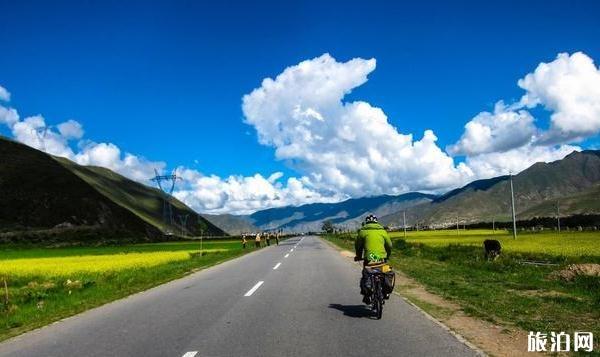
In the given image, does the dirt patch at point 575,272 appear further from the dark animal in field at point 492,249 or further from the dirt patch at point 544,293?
the dark animal in field at point 492,249

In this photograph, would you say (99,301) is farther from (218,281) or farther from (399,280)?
(399,280)

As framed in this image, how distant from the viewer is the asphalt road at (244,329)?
28.5 feet

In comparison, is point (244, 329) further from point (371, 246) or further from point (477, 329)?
point (477, 329)

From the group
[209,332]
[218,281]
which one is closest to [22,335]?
[209,332]

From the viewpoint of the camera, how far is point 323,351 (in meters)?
8.44

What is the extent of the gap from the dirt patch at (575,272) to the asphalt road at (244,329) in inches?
313

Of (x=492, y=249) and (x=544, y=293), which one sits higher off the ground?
(x=492, y=249)

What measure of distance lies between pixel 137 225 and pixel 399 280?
157825 mm

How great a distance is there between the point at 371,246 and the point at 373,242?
0.11 meters

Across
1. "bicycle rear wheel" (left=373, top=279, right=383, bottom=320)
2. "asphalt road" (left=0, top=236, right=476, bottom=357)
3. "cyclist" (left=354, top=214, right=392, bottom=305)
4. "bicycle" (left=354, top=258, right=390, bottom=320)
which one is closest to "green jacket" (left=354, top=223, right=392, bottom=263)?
"cyclist" (left=354, top=214, right=392, bottom=305)

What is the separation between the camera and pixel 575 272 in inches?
762

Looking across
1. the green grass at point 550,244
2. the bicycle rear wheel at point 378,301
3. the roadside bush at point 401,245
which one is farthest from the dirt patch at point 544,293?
the roadside bush at point 401,245

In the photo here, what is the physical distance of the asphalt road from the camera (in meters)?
8.68

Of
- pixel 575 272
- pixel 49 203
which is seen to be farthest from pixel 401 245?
pixel 49 203
